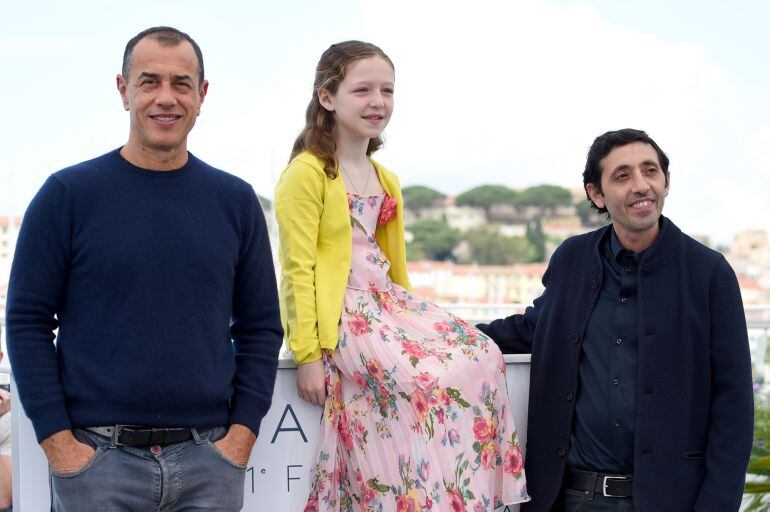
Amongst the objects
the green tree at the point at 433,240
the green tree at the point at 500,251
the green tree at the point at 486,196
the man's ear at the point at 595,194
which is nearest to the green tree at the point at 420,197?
the green tree at the point at 433,240

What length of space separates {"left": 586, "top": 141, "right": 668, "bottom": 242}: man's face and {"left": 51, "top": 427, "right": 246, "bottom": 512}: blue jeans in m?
1.14

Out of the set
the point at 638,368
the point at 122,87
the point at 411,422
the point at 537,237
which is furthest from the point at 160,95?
the point at 537,237

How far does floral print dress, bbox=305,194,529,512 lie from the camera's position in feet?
8.11

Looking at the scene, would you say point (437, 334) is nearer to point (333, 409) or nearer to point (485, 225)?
point (333, 409)

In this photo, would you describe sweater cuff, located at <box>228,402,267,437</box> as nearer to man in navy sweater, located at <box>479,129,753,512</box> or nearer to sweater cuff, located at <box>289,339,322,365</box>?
sweater cuff, located at <box>289,339,322,365</box>

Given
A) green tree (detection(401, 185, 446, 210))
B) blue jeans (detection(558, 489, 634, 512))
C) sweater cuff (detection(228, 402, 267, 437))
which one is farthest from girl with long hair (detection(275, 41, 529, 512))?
green tree (detection(401, 185, 446, 210))

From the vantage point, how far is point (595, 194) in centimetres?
270

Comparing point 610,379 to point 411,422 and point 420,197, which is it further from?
point 420,197

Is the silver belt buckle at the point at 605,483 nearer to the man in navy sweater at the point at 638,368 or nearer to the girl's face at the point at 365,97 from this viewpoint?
the man in navy sweater at the point at 638,368

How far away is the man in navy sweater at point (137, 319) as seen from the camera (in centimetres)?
200

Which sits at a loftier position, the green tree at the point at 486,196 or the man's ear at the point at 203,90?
the green tree at the point at 486,196

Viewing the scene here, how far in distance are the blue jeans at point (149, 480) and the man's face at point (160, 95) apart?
0.60 meters

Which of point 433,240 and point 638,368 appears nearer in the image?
point 638,368

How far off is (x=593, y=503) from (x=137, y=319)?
3.96 ft
